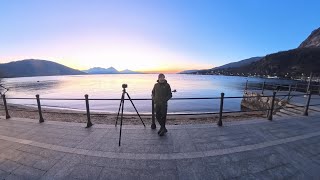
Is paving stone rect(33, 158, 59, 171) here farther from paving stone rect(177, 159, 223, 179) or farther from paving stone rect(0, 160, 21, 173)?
paving stone rect(177, 159, 223, 179)

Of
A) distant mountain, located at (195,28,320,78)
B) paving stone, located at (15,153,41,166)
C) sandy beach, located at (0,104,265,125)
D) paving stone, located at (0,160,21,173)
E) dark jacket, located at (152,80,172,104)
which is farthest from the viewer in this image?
distant mountain, located at (195,28,320,78)

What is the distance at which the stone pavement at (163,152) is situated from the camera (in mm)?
3980

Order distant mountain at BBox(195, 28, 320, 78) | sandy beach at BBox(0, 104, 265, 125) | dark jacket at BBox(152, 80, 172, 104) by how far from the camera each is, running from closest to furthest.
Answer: dark jacket at BBox(152, 80, 172, 104), sandy beach at BBox(0, 104, 265, 125), distant mountain at BBox(195, 28, 320, 78)

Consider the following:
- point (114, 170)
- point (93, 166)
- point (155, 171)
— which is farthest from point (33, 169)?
point (155, 171)

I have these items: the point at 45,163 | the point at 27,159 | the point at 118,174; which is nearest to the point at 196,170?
the point at 118,174

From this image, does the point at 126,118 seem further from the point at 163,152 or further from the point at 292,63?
the point at 292,63

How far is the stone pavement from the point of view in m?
3.98

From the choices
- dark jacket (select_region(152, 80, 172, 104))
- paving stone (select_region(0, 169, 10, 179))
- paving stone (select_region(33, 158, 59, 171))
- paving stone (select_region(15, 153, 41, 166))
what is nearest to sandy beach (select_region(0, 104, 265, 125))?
dark jacket (select_region(152, 80, 172, 104))

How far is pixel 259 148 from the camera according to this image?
5.10 m

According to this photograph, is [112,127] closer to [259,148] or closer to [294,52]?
[259,148]

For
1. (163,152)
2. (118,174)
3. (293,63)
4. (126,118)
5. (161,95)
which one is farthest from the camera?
(293,63)

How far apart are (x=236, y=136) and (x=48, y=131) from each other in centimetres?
628

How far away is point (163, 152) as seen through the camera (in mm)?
4809

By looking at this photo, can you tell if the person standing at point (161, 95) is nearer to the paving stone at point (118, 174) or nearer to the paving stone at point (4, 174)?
the paving stone at point (118, 174)
